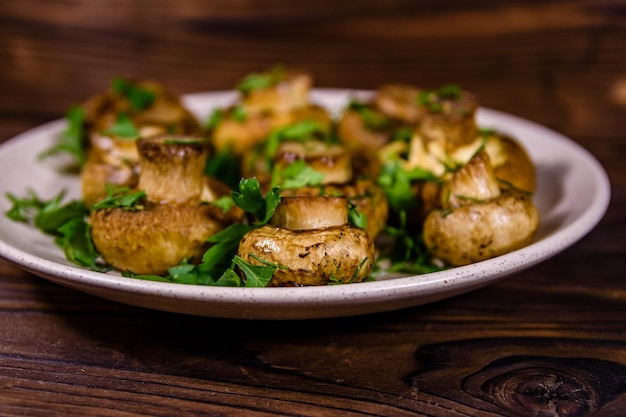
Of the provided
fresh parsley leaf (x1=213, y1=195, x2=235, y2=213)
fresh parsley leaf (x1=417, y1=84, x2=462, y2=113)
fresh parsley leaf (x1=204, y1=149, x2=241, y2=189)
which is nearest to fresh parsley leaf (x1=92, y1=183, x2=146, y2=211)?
fresh parsley leaf (x1=213, y1=195, x2=235, y2=213)

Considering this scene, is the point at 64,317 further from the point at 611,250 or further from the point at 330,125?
the point at 611,250

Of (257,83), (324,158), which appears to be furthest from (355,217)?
(257,83)

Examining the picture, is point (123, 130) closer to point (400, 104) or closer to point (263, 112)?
point (263, 112)

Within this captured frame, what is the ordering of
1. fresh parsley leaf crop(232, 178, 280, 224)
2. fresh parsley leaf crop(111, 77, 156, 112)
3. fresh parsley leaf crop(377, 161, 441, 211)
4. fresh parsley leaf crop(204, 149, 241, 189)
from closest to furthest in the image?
fresh parsley leaf crop(232, 178, 280, 224)
fresh parsley leaf crop(377, 161, 441, 211)
fresh parsley leaf crop(204, 149, 241, 189)
fresh parsley leaf crop(111, 77, 156, 112)

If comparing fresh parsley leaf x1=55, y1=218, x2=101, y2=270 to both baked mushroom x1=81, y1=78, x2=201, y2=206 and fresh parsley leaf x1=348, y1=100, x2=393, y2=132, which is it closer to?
baked mushroom x1=81, y1=78, x2=201, y2=206

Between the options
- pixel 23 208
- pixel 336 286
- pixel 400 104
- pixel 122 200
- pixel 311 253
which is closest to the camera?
pixel 336 286

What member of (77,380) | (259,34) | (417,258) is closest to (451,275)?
(417,258)
